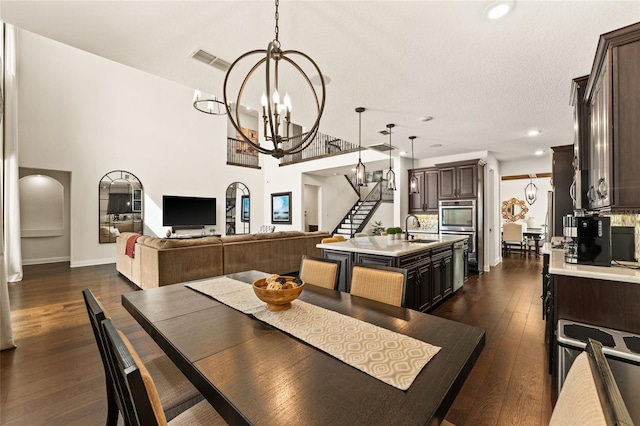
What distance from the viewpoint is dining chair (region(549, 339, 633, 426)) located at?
1.85 ft

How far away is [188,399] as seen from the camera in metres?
1.25

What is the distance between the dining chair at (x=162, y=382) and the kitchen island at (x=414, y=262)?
2.09m

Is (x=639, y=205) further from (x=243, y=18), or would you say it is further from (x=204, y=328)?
(x=243, y=18)

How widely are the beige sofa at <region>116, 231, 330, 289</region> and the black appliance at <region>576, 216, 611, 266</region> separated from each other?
439cm

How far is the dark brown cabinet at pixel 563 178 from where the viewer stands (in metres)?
4.29

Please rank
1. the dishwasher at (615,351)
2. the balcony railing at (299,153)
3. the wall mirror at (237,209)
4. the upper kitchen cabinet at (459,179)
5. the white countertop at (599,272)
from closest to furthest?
the dishwasher at (615,351), the white countertop at (599,272), the upper kitchen cabinet at (459,179), the balcony railing at (299,153), the wall mirror at (237,209)

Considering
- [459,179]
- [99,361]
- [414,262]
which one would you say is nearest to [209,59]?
[99,361]

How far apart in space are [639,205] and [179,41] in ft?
10.9

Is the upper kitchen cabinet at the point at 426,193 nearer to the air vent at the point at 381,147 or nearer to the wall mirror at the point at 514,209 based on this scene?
the air vent at the point at 381,147

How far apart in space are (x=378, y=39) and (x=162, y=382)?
2.70m

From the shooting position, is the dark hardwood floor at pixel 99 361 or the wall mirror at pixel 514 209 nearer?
the dark hardwood floor at pixel 99 361

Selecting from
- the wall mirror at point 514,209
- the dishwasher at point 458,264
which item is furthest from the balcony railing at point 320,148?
the wall mirror at point 514,209

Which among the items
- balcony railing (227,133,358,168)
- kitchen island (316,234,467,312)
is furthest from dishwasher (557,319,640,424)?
balcony railing (227,133,358,168)

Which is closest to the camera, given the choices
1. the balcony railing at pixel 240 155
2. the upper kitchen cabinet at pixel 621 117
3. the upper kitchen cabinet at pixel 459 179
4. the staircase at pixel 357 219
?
the upper kitchen cabinet at pixel 621 117
